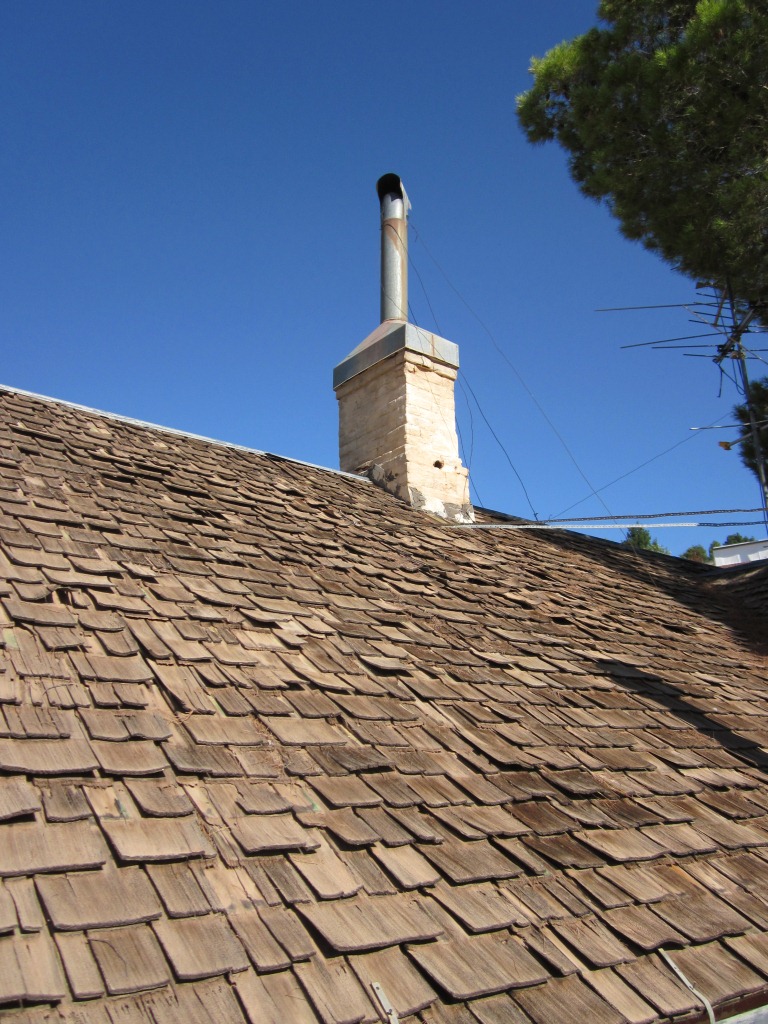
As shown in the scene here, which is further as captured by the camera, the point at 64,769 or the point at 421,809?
the point at 421,809

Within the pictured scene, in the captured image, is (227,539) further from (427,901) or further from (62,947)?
(62,947)

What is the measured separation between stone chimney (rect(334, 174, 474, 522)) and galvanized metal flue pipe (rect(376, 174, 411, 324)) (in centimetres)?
23

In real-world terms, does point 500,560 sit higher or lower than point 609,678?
higher

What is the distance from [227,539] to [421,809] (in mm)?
2422

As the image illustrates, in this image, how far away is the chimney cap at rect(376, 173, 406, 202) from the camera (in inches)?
386

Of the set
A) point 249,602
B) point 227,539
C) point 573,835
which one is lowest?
point 573,835

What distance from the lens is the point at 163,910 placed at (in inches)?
89.4

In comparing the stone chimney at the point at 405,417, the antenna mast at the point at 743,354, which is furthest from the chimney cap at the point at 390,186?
the antenna mast at the point at 743,354

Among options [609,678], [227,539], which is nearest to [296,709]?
[227,539]

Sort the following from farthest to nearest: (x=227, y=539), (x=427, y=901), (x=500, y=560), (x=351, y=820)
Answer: (x=500, y=560)
(x=227, y=539)
(x=351, y=820)
(x=427, y=901)

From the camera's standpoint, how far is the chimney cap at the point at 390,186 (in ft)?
32.1

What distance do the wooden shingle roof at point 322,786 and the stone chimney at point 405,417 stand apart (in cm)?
227

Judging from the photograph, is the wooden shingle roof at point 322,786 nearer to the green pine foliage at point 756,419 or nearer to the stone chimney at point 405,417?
the stone chimney at point 405,417

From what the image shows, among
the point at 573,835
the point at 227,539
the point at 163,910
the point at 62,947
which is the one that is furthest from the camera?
the point at 227,539
